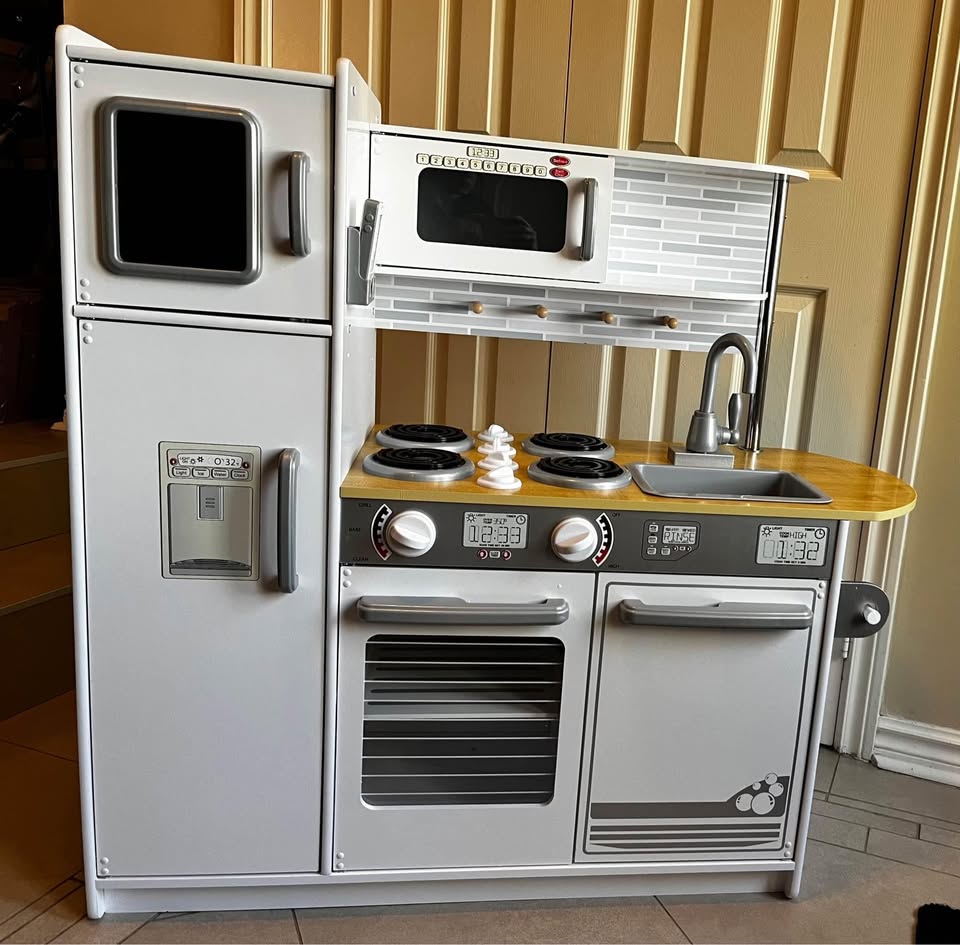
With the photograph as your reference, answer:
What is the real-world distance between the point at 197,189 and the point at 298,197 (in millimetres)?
167

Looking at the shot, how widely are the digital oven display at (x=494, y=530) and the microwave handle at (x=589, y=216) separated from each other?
2.27 ft

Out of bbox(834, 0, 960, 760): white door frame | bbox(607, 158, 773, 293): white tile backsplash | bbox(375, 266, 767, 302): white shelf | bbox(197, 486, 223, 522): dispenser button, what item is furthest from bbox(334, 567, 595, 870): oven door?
bbox(834, 0, 960, 760): white door frame

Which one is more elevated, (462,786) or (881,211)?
(881,211)

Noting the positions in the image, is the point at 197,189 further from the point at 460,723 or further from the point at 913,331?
the point at 913,331

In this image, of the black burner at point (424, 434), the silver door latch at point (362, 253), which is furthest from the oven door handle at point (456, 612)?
the silver door latch at point (362, 253)

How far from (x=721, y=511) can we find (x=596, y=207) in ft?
2.53

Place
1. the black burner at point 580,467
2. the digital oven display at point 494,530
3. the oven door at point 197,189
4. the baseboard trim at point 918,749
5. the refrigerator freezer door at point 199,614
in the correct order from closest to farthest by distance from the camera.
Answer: the oven door at point 197,189 < the refrigerator freezer door at point 199,614 < the digital oven display at point 494,530 < the black burner at point 580,467 < the baseboard trim at point 918,749

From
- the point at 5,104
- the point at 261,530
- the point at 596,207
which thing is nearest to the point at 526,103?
the point at 596,207

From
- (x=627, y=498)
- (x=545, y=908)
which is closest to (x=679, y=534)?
(x=627, y=498)

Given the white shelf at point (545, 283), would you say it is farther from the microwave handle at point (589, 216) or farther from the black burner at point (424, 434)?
the black burner at point (424, 434)

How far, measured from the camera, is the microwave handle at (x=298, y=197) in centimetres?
131

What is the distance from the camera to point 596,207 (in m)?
1.88

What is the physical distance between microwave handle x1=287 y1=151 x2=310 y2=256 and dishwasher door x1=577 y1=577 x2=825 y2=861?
2.70 ft

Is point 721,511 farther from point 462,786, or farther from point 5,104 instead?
point 5,104
